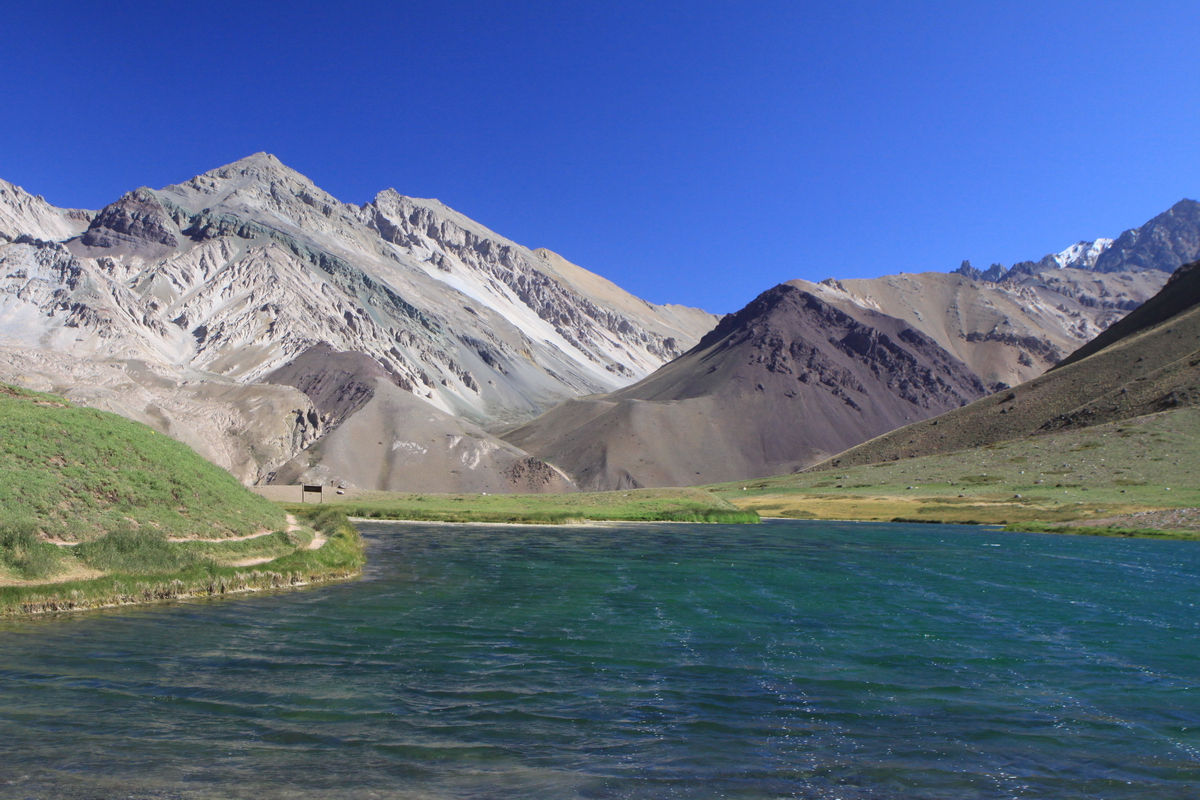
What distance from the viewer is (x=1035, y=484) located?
99938 mm

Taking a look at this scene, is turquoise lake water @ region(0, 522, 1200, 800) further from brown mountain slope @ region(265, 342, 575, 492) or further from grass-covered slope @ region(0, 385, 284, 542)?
brown mountain slope @ region(265, 342, 575, 492)

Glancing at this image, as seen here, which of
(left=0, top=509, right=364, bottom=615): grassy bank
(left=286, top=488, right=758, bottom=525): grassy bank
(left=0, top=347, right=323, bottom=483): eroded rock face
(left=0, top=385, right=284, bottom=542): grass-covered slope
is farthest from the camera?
(left=0, top=347, right=323, bottom=483): eroded rock face

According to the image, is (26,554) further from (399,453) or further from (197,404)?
(197,404)

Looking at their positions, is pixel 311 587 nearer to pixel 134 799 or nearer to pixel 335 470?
pixel 134 799

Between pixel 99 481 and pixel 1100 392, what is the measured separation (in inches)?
5531

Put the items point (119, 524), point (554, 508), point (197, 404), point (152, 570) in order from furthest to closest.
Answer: point (197, 404) < point (554, 508) < point (119, 524) < point (152, 570)

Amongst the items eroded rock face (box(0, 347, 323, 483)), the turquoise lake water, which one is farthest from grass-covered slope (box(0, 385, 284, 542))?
eroded rock face (box(0, 347, 323, 483))

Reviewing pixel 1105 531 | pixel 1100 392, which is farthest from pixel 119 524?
pixel 1100 392

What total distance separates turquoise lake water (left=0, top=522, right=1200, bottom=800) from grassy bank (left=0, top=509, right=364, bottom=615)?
1159mm

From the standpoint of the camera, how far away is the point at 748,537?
68125 mm

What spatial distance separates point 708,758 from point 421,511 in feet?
257

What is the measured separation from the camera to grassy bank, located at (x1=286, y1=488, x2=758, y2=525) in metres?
84.9

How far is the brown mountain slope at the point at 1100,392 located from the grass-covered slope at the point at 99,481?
12226 cm

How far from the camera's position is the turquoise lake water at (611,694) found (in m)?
12.8
